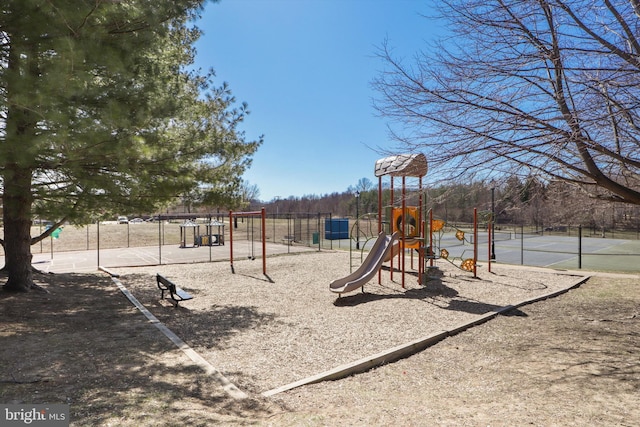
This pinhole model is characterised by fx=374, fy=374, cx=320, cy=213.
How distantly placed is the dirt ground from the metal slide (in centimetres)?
302

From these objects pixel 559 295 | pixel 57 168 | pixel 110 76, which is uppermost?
pixel 110 76

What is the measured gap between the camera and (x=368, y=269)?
973 centimetres

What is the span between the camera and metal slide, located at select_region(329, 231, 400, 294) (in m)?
8.86

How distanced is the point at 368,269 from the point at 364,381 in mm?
5415

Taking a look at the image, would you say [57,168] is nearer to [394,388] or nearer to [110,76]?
[110,76]

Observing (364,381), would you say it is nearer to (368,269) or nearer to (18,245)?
(368,269)

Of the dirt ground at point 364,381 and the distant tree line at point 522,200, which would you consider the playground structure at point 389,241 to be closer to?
the distant tree line at point 522,200

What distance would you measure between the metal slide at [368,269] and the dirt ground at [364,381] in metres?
3.02

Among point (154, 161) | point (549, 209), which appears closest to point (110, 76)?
point (154, 161)

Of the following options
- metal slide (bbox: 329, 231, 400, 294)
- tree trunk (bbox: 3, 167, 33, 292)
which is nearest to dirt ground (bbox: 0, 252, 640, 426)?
tree trunk (bbox: 3, 167, 33, 292)

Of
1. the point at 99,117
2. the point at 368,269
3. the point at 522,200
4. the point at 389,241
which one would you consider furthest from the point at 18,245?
the point at 522,200

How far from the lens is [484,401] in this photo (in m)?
3.71

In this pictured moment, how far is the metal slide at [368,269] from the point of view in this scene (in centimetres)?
886

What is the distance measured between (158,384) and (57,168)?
462cm
